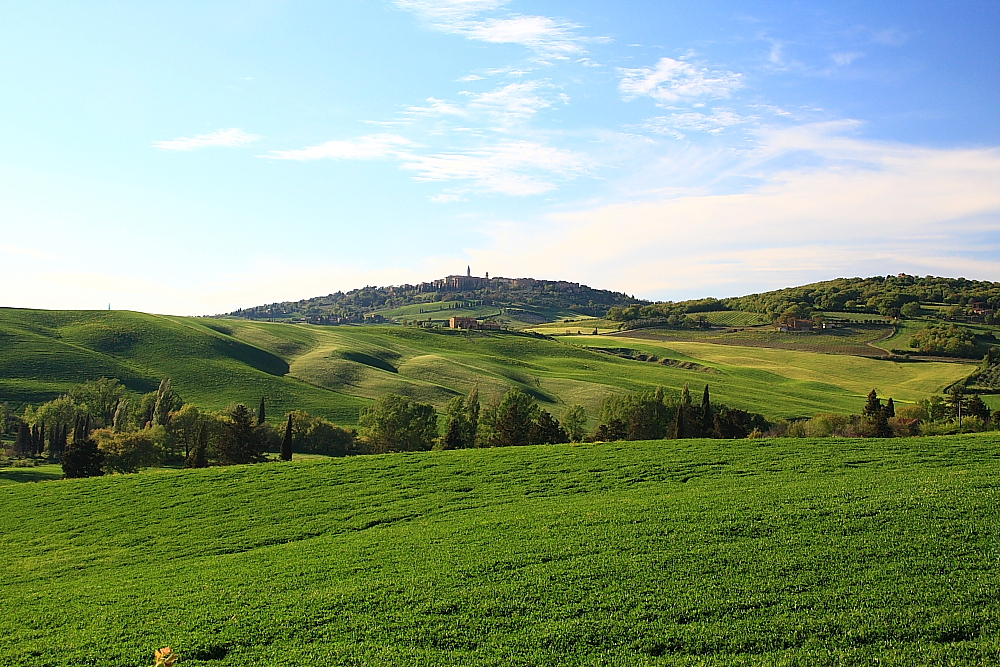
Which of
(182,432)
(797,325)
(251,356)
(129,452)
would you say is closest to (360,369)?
(251,356)

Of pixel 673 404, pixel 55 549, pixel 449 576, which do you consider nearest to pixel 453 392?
pixel 673 404

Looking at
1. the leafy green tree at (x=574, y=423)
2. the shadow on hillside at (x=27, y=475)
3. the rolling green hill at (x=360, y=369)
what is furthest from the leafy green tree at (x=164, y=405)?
the leafy green tree at (x=574, y=423)

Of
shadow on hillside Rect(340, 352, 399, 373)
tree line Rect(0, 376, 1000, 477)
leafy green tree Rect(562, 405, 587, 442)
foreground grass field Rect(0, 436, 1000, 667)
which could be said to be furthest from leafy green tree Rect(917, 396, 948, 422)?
shadow on hillside Rect(340, 352, 399, 373)

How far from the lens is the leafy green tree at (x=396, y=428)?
252 feet

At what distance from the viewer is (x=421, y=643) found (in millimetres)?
15352

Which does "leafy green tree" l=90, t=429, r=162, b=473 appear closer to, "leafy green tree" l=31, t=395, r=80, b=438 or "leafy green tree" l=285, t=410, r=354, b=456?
"leafy green tree" l=285, t=410, r=354, b=456

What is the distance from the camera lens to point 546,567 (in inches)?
749

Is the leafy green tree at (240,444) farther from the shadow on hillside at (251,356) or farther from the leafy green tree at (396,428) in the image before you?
the shadow on hillside at (251,356)

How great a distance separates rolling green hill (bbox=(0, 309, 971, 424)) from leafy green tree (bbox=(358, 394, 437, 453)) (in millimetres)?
25646

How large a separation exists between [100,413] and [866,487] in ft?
330

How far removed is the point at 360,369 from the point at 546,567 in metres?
122

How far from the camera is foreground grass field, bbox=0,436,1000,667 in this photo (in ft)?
48.3

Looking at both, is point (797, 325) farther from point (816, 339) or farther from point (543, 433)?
point (543, 433)

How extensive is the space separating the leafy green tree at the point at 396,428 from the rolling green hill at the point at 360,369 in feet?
84.1
